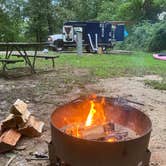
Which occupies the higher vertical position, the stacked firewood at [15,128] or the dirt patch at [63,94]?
the stacked firewood at [15,128]

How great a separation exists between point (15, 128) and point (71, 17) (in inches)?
740

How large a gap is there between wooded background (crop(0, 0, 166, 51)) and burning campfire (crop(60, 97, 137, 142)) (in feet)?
44.8

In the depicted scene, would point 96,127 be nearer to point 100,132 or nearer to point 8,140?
point 100,132

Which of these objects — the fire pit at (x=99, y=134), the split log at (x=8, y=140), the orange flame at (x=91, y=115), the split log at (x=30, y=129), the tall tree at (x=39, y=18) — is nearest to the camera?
the fire pit at (x=99, y=134)

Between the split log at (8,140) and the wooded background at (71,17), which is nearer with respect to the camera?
the split log at (8,140)

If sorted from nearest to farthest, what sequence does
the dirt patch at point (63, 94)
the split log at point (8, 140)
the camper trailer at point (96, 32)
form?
the split log at point (8, 140), the dirt patch at point (63, 94), the camper trailer at point (96, 32)

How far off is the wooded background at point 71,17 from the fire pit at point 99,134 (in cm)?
1360

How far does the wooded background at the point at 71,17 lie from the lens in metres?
17.7

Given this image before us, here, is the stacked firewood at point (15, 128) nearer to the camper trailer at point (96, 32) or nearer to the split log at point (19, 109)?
the split log at point (19, 109)

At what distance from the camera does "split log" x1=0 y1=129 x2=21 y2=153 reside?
11.8ft

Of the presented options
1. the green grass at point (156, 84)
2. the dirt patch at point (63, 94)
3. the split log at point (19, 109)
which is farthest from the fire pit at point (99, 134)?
the green grass at point (156, 84)

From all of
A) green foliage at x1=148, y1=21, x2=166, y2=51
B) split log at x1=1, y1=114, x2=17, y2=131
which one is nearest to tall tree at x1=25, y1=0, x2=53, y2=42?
green foliage at x1=148, y1=21, x2=166, y2=51

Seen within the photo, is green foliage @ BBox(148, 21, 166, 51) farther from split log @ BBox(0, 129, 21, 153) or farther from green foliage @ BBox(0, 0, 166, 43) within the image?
split log @ BBox(0, 129, 21, 153)

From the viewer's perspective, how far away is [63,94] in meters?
6.16
